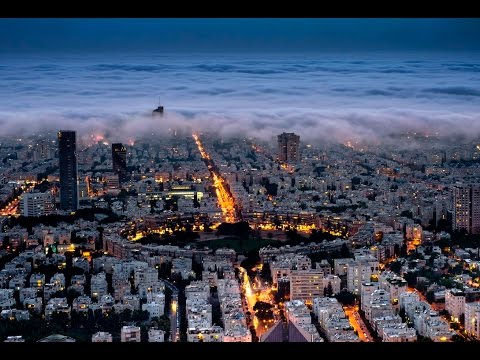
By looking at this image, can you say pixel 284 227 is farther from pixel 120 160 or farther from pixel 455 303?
pixel 120 160

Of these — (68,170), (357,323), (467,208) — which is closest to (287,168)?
(68,170)

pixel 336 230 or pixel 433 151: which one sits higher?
pixel 433 151

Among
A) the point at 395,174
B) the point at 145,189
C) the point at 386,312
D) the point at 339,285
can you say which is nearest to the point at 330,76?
the point at 339,285

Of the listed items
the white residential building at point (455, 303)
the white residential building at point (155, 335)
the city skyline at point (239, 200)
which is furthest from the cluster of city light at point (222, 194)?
the white residential building at point (155, 335)

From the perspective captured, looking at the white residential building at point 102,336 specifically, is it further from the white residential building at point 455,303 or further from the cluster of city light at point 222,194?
the cluster of city light at point 222,194

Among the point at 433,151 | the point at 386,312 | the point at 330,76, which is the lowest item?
the point at 386,312

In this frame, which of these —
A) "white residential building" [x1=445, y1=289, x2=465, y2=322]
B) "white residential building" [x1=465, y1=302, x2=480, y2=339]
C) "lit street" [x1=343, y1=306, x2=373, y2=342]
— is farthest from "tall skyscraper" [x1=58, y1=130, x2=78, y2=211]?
"white residential building" [x1=465, y1=302, x2=480, y2=339]
